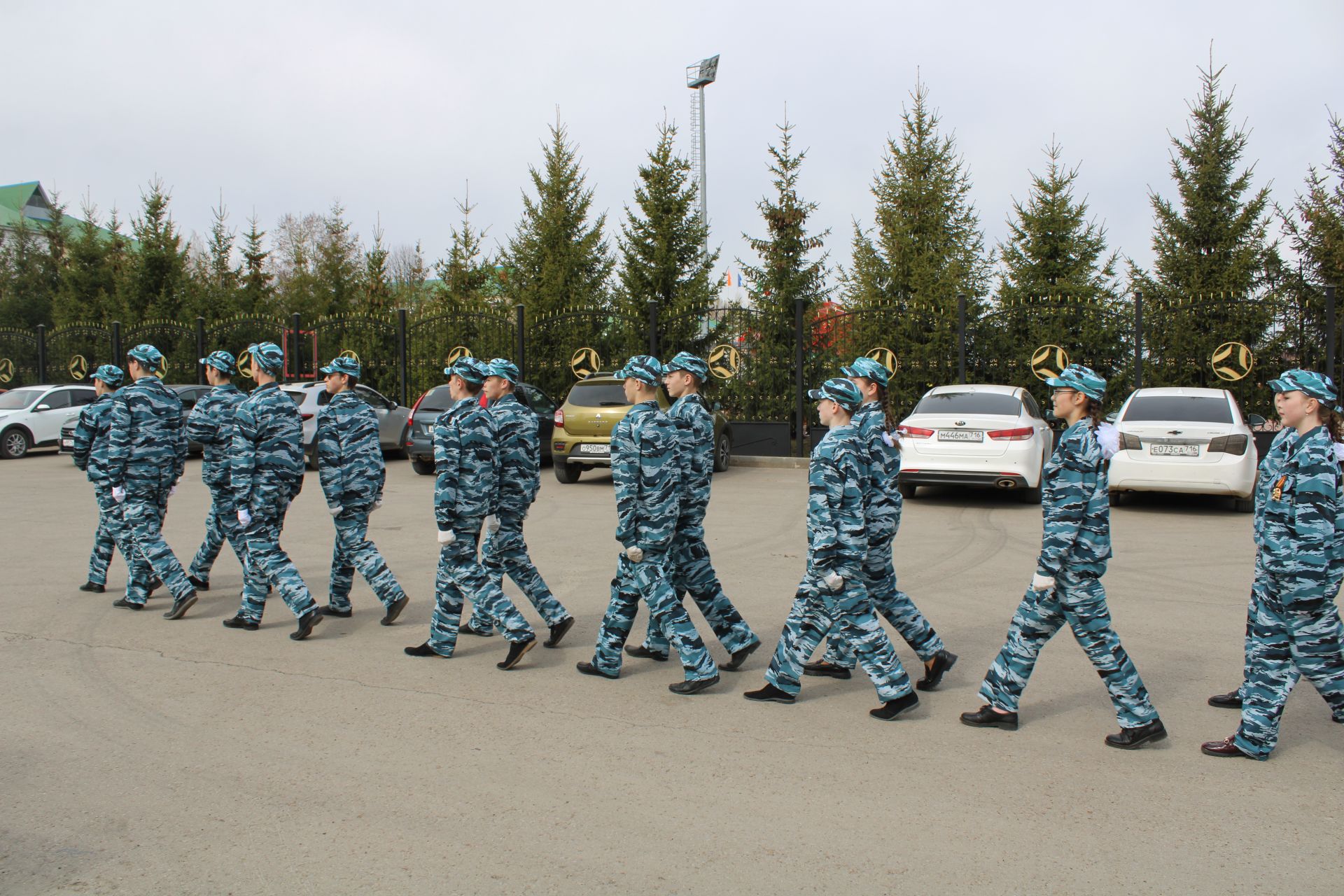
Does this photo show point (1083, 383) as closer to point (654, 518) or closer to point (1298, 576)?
A: point (1298, 576)

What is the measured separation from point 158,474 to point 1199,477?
10.6m

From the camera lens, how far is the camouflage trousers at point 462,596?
19.3 ft

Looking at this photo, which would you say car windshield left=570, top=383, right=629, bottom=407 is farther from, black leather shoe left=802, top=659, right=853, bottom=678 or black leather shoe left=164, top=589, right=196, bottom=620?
black leather shoe left=802, top=659, right=853, bottom=678

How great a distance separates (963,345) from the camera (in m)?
18.5

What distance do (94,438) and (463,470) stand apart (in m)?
3.34

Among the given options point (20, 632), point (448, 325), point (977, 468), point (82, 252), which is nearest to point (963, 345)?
point (977, 468)

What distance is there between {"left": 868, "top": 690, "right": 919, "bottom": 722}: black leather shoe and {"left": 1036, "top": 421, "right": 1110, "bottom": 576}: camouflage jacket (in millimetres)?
908

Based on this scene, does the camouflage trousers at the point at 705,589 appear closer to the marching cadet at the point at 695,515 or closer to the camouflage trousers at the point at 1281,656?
the marching cadet at the point at 695,515

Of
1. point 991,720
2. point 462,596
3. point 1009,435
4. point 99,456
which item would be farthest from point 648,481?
point 1009,435

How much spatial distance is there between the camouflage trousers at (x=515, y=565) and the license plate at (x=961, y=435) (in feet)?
23.9

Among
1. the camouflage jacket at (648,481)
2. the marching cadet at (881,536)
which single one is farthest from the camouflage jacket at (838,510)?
the camouflage jacket at (648,481)

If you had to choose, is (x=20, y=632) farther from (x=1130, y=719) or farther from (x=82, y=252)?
(x=82, y=252)

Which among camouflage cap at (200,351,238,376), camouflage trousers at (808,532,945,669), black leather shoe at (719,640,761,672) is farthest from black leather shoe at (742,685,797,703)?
camouflage cap at (200,351,238,376)

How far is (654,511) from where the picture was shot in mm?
5402
